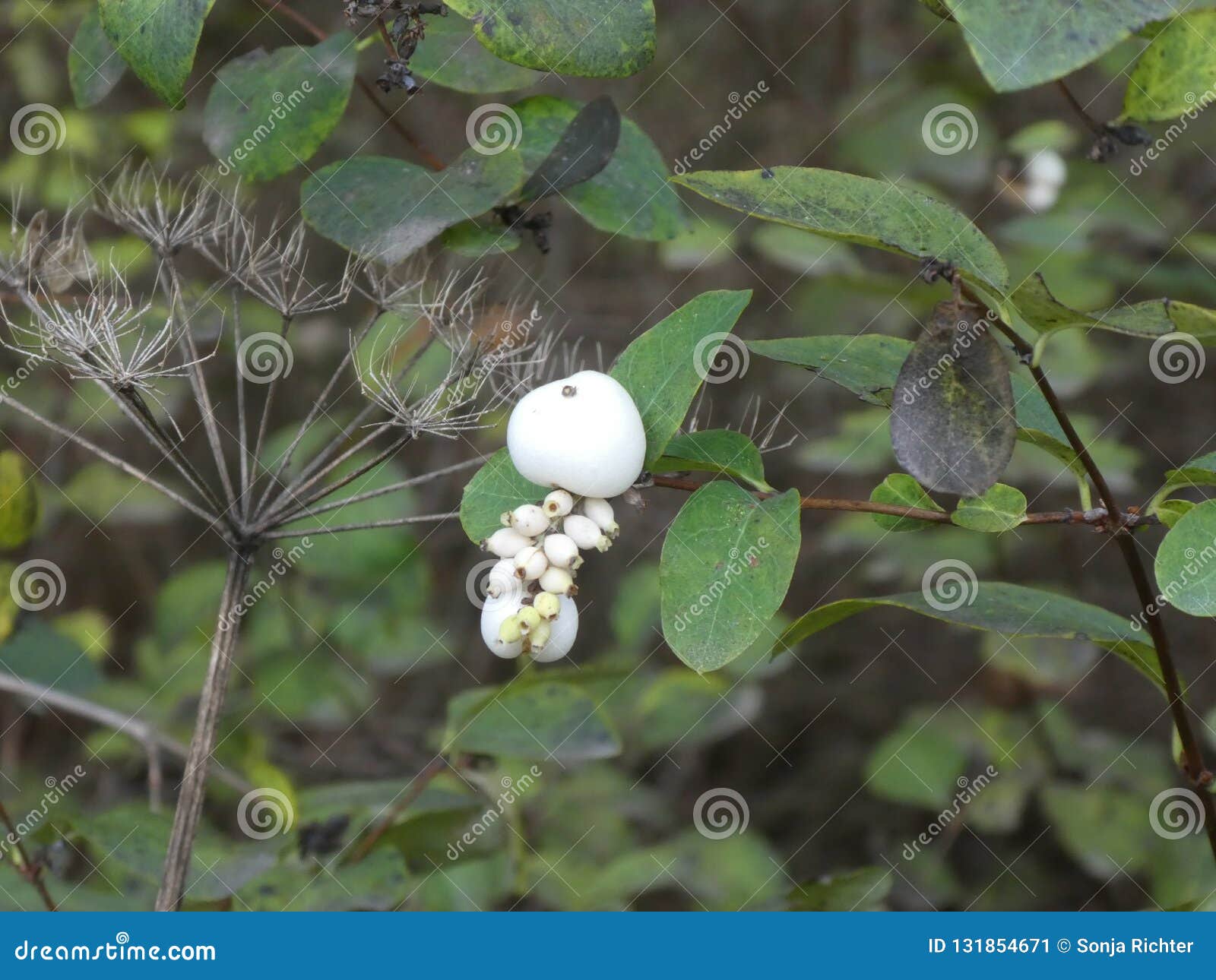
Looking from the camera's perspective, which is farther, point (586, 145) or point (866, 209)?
point (586, 145)

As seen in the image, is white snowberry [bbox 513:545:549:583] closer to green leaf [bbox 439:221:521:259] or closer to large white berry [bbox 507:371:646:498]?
large white berry [bbox 507:371:646:498]

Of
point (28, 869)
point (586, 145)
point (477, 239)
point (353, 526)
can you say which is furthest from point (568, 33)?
point (28, 869)

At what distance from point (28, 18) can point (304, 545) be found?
5.64ft

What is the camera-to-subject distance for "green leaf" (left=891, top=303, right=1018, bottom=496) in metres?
0.89

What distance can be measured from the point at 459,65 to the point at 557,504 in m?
0.61

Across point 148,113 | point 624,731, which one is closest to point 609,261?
point 148,113

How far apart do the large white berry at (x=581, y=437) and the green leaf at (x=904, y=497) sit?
9.7 inches

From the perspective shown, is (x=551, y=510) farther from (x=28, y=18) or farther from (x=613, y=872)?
(x=28, y=18)

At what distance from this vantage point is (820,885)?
1.49 meters

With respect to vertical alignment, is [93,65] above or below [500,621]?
above

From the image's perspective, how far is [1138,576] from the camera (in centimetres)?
104

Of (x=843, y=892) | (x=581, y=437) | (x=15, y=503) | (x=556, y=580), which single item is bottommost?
(x=843, y=892)

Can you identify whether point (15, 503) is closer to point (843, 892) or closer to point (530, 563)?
point (530, 563)

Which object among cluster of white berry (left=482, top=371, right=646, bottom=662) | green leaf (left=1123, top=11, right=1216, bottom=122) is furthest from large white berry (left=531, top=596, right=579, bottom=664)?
green leaf (left=1123, top=11, right=1216, bottom=122)
